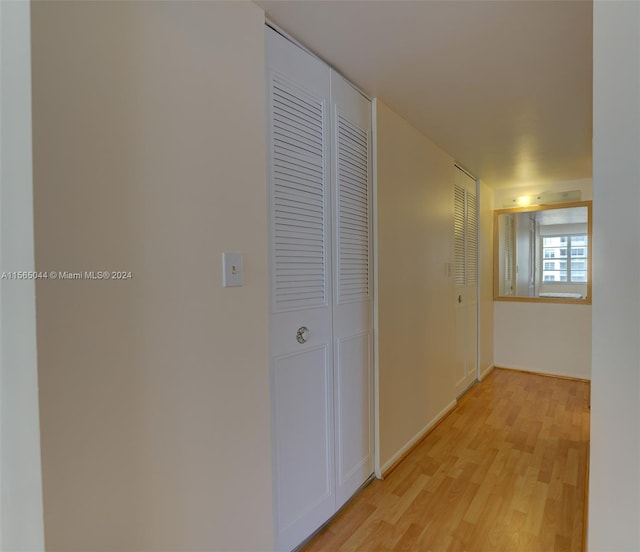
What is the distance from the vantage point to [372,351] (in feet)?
6.82

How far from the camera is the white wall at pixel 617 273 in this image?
698mm

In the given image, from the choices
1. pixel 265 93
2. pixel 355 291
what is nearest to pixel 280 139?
pixel 265 93

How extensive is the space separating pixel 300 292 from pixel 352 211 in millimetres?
609

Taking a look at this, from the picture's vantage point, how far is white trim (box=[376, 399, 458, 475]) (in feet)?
7.25

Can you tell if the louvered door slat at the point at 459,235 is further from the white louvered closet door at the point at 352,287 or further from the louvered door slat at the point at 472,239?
the white louvered closet door at the point at 352,287

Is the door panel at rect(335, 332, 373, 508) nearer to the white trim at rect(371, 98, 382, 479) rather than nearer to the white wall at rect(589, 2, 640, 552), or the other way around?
the white trim at rect(371, 98, 382, 479)

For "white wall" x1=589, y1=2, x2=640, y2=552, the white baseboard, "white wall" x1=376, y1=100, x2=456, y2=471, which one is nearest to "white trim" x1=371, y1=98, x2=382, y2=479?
"white wall" x1=376, y1=100, x2=456, y2=471

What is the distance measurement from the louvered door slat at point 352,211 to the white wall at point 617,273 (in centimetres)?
109

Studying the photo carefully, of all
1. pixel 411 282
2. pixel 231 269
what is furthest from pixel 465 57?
pixel 231 269

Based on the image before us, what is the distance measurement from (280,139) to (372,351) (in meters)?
1.32

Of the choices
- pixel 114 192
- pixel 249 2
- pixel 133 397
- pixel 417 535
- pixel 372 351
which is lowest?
pixel 417 535

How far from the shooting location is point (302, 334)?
1.56 metres

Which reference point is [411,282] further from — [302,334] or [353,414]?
[302,334]

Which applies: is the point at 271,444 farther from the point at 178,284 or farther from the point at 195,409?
the point at 178,284
